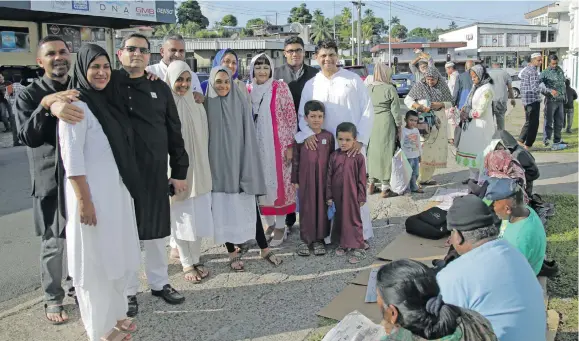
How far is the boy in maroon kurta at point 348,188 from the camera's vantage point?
4637 millimetres

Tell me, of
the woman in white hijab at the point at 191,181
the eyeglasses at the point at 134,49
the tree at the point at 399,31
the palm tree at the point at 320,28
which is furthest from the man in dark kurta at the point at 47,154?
the tree at the point at 399,31

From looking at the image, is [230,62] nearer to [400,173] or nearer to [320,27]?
[400,173]

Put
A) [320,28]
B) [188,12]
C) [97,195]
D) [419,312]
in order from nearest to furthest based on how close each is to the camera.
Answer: [419,312], [97,195], [320,28], [188,12]

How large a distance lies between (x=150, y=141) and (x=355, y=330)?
1978 millimetres

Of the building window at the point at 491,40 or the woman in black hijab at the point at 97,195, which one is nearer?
the woman in black hijab at the point at 97,195

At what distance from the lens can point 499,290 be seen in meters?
2.32

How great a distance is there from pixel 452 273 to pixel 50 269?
2.66m

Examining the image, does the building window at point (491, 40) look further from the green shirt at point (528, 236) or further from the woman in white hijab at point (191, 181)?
the green shirt at point (528, 236)

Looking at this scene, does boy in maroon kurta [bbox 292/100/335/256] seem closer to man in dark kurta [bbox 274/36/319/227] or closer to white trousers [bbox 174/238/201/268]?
man in dark kurta [bbox 274/36/319/227]

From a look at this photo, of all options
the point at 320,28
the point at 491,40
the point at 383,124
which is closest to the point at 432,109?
the point at 383,124

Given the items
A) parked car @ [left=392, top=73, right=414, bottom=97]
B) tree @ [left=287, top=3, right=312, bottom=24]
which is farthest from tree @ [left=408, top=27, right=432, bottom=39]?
parked car @ [left=392, top=73, right=414, bottom=97]

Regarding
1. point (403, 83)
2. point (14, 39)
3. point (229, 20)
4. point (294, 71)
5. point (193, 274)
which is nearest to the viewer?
point (193, 274)

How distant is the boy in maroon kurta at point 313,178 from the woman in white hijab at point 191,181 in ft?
3.00

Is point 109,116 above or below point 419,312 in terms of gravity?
above
